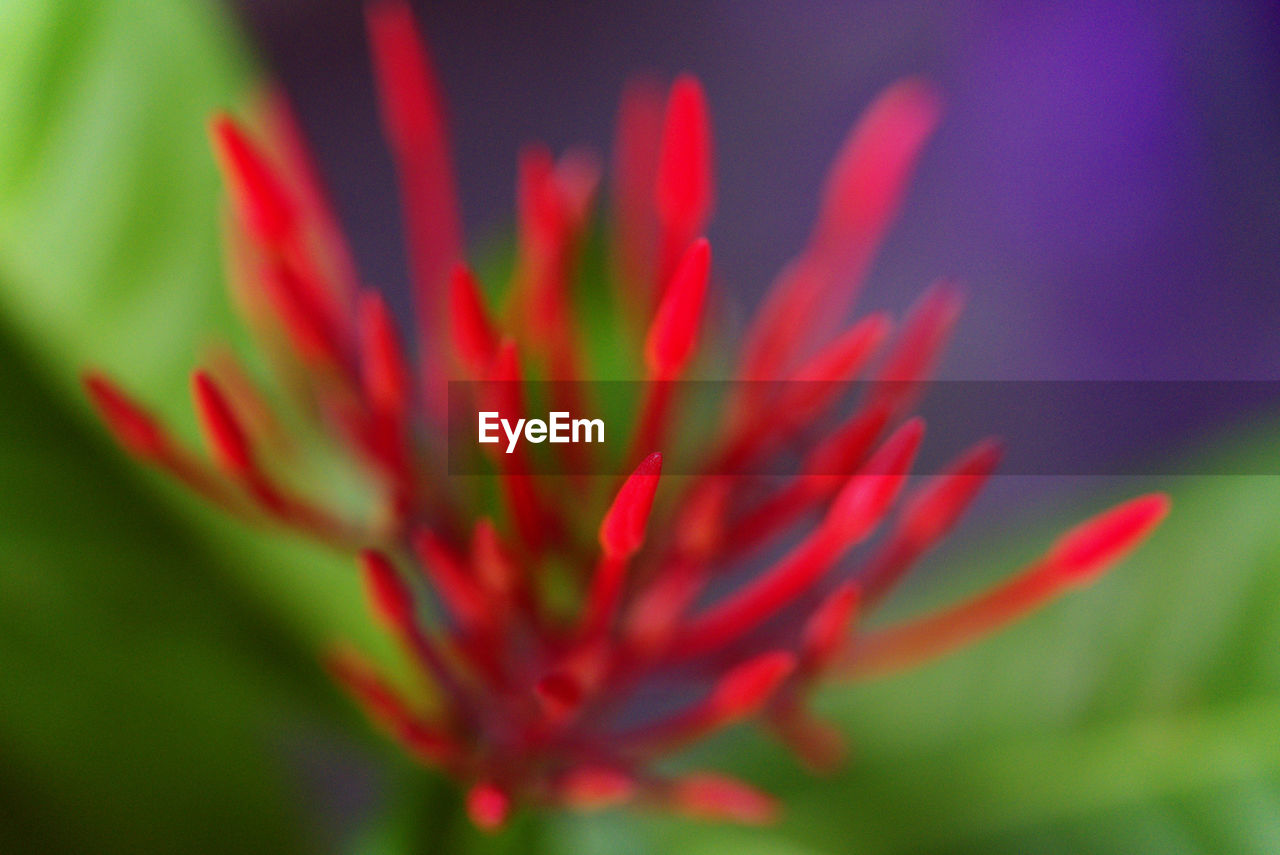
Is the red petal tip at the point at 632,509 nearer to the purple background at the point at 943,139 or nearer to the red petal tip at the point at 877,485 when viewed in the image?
the red petal tip at the point at 877,485

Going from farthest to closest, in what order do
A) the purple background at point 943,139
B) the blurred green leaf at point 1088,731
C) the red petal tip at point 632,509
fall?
the purple background at point 943,139 < the blurred green leaf at point 1088,731 < the red petal tip at point 632,509

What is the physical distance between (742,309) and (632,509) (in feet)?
1.18

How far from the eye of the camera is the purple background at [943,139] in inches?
21.7

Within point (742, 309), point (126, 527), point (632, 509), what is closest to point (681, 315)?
point (632, 509)

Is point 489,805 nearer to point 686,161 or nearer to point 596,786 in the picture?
point 596,786

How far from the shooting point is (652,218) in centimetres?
40

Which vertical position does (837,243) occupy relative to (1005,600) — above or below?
above

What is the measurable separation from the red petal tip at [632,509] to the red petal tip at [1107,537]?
109 mm

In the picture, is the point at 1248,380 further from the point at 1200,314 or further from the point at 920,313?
the point at 920,313

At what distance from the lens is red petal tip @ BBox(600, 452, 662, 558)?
0.23 meters

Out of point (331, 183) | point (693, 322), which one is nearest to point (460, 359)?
point (693, 322)

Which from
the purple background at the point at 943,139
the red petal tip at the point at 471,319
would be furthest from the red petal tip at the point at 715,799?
the purple background at the point at 943,139

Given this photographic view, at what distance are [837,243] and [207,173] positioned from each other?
0.19m

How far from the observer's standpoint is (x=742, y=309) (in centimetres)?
58
